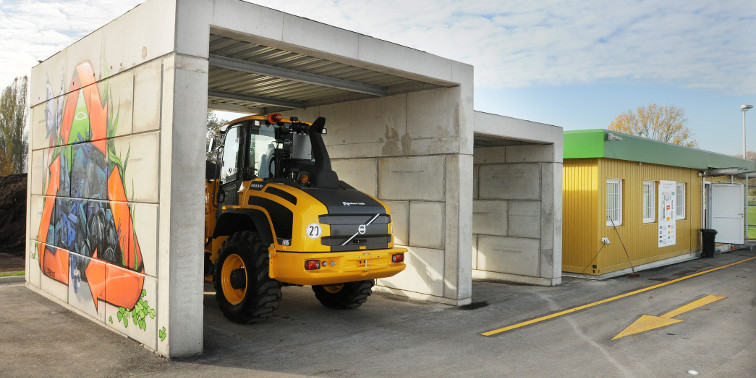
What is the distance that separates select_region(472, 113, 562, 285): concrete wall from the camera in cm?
1292

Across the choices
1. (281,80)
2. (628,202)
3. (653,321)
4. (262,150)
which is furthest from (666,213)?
(262,150)

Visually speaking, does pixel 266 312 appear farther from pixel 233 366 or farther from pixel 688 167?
pixel 688 167

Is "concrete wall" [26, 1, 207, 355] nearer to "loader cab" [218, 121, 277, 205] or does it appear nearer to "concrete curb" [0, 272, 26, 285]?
"loader cab" [218, 121, 277, 205]

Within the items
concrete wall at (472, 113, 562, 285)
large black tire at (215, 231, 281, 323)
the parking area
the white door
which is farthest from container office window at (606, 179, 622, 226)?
large black tire at (215, 231, 281, 323)

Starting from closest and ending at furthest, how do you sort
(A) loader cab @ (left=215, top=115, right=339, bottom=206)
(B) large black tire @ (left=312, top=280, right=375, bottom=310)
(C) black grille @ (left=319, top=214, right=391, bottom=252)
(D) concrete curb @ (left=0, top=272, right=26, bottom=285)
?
(C) black grille @ (left=319, top=214, right=391, bottom=252), (A) loader cab @ (left=215, top=115, right=339, bottom=206), (B) large black tire @ (left=312, top=280, right=375, bottom=310), (D) concrete curb @ (left=0, top=272, right=26, bottom=285)

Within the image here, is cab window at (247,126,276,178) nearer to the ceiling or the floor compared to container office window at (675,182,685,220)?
nearer to the ceiling

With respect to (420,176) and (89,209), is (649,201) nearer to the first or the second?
Result: (420,176)

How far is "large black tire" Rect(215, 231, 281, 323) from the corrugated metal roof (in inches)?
109

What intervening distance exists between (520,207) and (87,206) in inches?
362

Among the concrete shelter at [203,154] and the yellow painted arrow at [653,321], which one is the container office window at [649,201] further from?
the yellow painted arrow at [653,321]

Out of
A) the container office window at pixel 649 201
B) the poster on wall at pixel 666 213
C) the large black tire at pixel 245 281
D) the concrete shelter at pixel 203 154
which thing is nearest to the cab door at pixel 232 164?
the large black tire at pixel 245 281

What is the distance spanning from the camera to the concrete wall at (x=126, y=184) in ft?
21.6

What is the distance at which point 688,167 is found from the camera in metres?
19.2

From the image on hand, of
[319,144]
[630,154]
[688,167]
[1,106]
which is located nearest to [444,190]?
[319,144]
